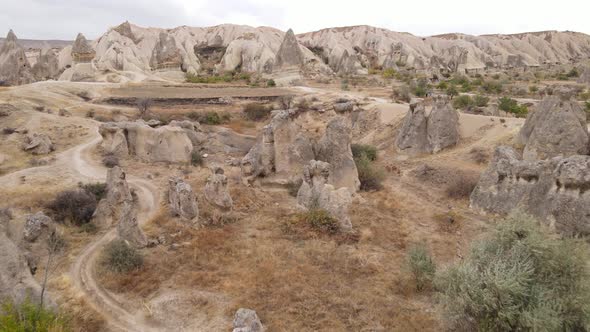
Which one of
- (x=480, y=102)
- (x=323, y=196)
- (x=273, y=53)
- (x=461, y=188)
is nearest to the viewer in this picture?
(x=323, y=196)

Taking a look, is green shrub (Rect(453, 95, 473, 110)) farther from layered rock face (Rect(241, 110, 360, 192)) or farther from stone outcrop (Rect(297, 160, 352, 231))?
stone outcrop (Rect(297, 160, 352, 231))

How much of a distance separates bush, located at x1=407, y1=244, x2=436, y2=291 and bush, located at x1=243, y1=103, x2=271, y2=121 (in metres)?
23.6

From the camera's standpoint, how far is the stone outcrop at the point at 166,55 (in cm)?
5219

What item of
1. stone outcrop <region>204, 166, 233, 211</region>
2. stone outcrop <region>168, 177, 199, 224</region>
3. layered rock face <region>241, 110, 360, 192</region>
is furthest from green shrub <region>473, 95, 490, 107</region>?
stone outcrop <region>168, 177, 199, 224</region>

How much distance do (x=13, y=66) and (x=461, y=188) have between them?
44.8 metres

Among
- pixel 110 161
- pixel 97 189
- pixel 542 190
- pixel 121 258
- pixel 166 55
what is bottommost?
pixel 110 161

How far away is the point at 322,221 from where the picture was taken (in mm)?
11234

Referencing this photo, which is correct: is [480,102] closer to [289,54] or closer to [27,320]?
[27,320]

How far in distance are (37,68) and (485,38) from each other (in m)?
93.6

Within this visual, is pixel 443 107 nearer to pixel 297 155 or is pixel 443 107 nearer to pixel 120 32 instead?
pixel 297 155

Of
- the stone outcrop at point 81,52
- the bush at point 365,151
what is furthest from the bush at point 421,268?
the stone outcrop at point 81,52

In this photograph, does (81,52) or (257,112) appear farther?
(81,52)

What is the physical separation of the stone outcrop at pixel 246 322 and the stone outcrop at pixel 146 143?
13767mm

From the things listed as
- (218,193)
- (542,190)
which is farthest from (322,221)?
(542,190)
